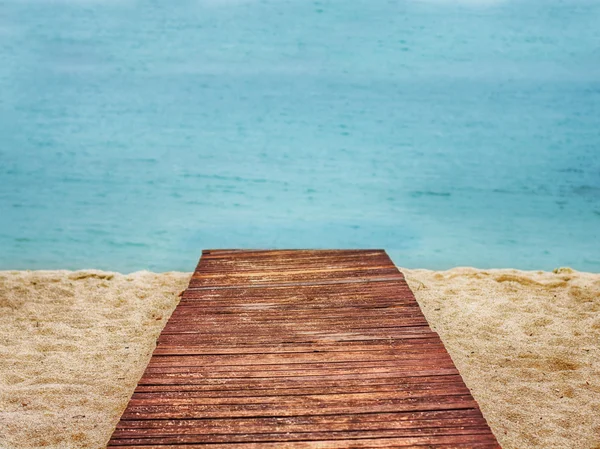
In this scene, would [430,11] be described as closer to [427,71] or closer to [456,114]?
[427,71]

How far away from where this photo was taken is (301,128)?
10.6 meters

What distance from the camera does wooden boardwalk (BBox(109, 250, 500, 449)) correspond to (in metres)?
1.93

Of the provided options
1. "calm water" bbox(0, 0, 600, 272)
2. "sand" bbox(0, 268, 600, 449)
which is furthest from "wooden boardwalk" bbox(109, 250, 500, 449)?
"calm water" bbox(0, 0, 600, 272)

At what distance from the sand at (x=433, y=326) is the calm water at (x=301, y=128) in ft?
7.03

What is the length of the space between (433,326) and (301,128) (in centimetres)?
743

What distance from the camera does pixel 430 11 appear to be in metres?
11.9

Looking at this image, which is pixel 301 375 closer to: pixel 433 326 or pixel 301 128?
pixel 433 326

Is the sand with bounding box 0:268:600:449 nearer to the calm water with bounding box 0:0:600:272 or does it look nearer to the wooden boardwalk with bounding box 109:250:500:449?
the wooden boardwalk with bounding box 109:250:500:449

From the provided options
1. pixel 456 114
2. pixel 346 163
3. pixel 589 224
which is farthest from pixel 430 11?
pixel 589 224

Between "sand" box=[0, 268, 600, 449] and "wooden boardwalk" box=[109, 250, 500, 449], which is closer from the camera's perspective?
"wooden boardwalk" box=[109, 250, 500, 449]

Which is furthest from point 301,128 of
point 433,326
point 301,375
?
point 301,375

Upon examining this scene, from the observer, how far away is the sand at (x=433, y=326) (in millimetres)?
2535

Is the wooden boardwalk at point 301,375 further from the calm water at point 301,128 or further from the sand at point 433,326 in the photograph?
the calm water at point 301,128

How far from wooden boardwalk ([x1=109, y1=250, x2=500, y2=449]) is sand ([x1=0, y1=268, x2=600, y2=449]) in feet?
1.33
